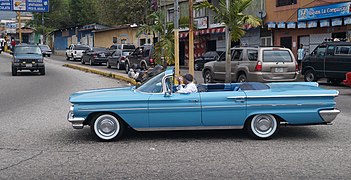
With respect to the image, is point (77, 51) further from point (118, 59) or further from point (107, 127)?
point (107, 127)

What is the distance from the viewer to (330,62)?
713 inches

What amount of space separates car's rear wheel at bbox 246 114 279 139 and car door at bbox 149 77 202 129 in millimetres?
928

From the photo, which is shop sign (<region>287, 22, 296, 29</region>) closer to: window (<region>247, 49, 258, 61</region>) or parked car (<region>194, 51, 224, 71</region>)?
parked car (<region>194, 51, 224, 71</region>)

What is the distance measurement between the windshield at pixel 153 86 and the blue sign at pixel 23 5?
44159 mm

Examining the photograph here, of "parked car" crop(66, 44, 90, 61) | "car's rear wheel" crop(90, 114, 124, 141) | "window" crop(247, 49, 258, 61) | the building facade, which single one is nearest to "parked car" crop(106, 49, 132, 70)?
the building facade

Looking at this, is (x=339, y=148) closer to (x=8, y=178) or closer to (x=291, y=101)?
(x=291, y=101)

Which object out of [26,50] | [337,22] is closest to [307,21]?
[337,22]

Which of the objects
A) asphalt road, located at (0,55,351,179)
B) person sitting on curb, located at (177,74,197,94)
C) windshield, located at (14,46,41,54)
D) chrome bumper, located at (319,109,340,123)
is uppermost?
windshield, located at (14,46,41,54)

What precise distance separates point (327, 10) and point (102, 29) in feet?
116

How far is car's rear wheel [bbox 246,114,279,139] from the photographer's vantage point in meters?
7.83

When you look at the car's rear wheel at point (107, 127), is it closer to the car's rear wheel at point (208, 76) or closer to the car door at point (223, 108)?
the car door at point (223, 108)

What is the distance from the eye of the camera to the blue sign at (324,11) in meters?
22.5

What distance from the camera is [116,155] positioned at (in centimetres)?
695

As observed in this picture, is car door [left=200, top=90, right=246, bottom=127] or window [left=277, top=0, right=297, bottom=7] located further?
window [left=277, top=0, right=297, bottom=7]
